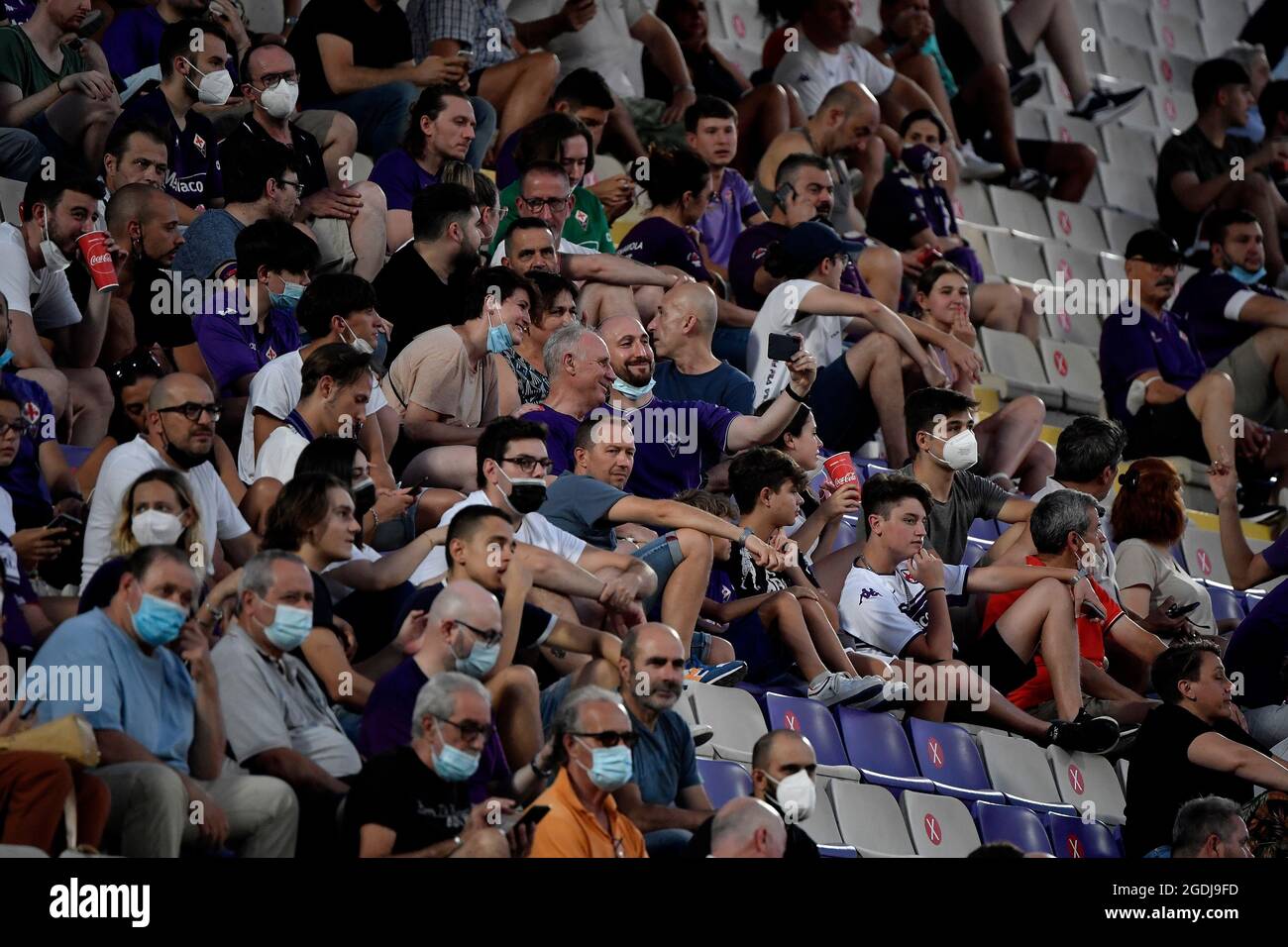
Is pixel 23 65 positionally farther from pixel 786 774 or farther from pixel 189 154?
pixel 786 774

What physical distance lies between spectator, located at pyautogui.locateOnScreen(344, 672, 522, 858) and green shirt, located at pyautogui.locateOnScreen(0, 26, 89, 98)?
3480 millimetres

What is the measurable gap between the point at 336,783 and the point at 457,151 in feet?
12.2

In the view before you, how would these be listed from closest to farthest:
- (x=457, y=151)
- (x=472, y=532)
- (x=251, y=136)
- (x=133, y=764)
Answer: (x=133, y=764), (x=472, y=532), (x=251, y=136), (x=457, y=151)

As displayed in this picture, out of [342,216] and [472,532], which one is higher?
[342,216]

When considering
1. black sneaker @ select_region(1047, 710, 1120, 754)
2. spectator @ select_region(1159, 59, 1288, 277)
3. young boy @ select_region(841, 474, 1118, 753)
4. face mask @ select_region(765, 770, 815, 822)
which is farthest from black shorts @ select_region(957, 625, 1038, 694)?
spectator @ select_region(1159, 59, 1288, 277)

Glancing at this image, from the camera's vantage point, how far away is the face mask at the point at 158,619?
5.21 m

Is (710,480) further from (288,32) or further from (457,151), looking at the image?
(288,32)

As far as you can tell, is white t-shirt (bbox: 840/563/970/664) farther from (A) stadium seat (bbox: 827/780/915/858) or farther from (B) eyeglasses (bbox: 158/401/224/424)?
(B) eyeglasses (bbox: 158/401/224/424)

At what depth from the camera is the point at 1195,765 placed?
7031 mm

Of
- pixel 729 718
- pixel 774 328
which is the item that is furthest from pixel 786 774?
pixel 774 328

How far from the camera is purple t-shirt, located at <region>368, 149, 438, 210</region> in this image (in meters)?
8.60

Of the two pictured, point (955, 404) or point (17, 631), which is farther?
point (955, 404)
